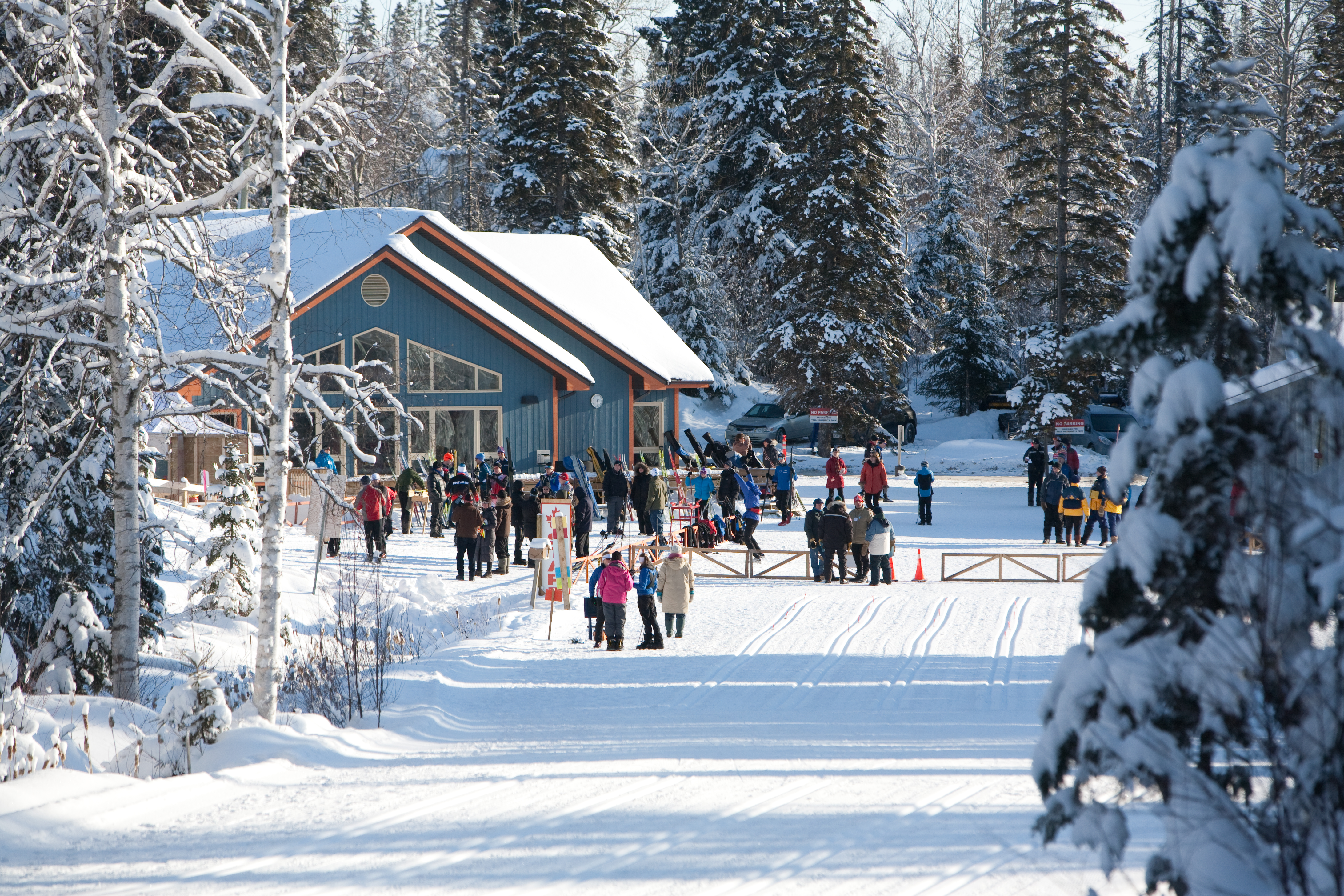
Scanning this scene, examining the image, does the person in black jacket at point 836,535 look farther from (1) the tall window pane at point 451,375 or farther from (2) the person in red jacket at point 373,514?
(1) the tall window pane at point 451,375

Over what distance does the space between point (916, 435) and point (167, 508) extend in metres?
30.5

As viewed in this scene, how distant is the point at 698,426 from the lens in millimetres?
46125

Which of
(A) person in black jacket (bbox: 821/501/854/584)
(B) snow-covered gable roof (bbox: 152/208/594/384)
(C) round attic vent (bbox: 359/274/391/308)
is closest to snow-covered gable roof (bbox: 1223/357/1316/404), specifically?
(A) person in black jacket (bbox: 821/501/854/584)

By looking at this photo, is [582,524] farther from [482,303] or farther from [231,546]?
[482,303]

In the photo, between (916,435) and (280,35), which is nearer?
(280,35)

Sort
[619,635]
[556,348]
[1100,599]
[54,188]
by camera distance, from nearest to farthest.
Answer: [1100,599] → [54,188] → [619,635] → [556,348]

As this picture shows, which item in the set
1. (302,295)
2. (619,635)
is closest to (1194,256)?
(619,635)

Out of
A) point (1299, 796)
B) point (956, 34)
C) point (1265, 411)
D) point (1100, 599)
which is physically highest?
point (956, 34)

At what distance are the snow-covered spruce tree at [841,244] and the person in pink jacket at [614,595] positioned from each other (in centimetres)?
2398

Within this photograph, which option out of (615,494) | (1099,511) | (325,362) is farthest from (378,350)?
(1099,511)

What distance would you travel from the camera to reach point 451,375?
84.6 feet

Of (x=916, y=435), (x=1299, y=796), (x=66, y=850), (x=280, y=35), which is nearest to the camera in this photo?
(x=1299, y=796)

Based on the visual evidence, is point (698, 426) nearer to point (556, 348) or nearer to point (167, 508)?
point (556, 348)

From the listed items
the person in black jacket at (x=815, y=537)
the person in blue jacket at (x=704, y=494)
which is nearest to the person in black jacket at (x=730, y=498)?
the person in blue jacket at (x=704, y=494)
